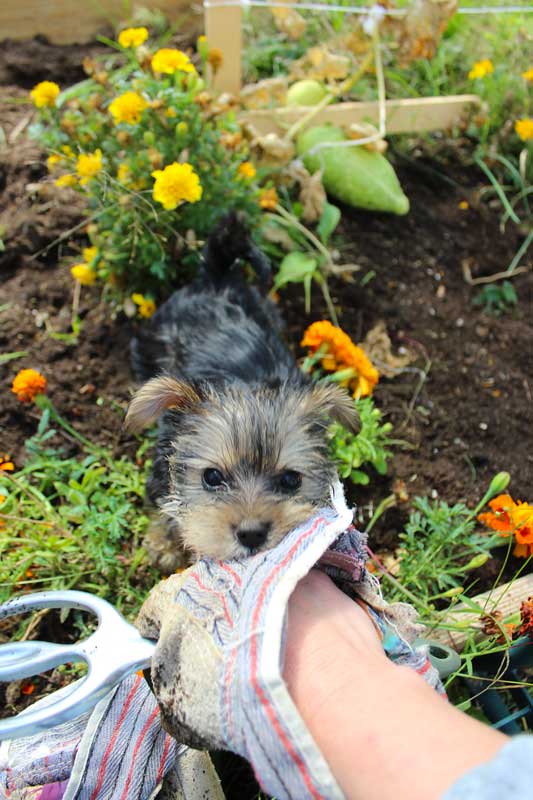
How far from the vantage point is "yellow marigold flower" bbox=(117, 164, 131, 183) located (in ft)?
9.76

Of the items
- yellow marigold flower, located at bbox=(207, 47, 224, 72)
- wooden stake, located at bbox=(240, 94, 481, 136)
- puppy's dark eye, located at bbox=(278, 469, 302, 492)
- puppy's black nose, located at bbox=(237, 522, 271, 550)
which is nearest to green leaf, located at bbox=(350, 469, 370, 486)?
puppy's dark eye, located at bbox=(278, 469, 302, 492)

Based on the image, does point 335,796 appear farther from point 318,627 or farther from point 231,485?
point 231,485

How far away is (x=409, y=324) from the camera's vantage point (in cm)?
369

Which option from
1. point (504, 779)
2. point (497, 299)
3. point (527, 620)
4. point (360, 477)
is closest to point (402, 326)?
point (497, 299)

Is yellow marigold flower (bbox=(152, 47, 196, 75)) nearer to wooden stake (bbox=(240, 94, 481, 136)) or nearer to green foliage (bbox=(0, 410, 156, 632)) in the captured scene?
wooden stake (bbox=(240, 94, 481, 136))

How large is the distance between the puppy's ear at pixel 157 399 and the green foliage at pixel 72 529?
0.60 metres

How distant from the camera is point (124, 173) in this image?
298 cm

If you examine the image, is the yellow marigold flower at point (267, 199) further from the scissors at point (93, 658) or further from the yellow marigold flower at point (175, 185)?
the scissors at point (93, 658)

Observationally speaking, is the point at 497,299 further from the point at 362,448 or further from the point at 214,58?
the point at 214,58

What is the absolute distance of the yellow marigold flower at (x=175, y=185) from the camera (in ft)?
8.78

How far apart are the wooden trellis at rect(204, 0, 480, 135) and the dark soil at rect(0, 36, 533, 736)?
366 mm

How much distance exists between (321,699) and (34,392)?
205 centimetres

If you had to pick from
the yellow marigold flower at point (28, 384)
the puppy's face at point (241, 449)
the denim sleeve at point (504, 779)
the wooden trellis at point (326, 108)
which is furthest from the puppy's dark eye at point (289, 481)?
the wooden trellis at point (326, 108)

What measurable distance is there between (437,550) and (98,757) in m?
1.57
